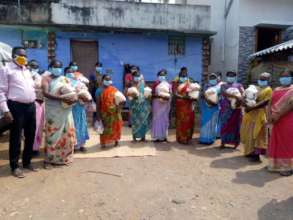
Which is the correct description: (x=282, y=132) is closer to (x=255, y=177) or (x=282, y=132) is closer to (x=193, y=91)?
(x=255, y=177)

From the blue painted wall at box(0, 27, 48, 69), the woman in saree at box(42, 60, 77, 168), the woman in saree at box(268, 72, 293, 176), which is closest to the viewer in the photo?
the woman in saree at box(268, 72, 293, 176)

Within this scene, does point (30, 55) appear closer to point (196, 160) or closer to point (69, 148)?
point (69, 148)

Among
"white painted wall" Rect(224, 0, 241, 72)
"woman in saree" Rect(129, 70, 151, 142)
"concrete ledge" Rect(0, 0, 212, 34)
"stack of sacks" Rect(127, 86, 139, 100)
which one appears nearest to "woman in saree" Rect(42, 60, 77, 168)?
"stack of sacks" Rect(127, 86, 139, 100)

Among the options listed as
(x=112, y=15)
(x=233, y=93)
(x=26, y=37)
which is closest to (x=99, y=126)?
(x=233, y=93)

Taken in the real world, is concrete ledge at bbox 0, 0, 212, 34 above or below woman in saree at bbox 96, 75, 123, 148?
above

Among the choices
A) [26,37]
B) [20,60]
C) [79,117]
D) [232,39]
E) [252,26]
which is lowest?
[79,117]

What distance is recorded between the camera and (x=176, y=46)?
1420 cm

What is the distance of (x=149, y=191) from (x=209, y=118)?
3194 millimetres

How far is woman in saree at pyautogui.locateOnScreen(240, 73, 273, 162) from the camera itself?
5910mm

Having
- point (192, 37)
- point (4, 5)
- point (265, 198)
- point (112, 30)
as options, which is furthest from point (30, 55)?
point (265, 198)

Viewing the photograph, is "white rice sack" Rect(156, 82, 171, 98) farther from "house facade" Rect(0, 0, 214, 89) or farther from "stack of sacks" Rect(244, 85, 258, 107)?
"house facade" Rect(0, 0, 214, 89)

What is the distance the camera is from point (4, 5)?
12.7 meters

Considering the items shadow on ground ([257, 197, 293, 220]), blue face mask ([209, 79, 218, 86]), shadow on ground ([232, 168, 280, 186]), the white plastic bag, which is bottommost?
shadow on ground ([257, 197, 293, 220])

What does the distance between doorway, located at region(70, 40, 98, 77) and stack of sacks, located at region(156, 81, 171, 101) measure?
6.75 meters
